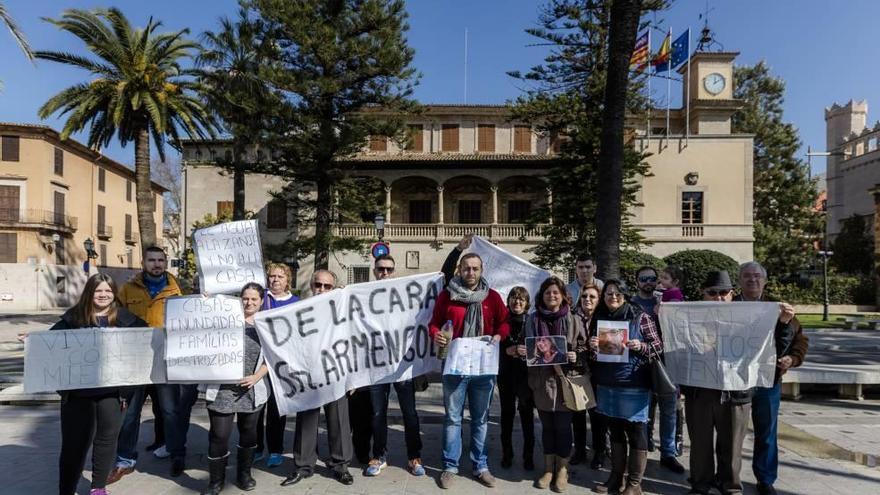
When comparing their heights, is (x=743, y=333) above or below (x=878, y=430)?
above

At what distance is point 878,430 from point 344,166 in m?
26.3

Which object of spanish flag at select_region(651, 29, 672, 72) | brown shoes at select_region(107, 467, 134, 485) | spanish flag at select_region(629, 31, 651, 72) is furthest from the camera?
spanish flag at select_region(651, 29, 672, 72)

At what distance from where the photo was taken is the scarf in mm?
4910

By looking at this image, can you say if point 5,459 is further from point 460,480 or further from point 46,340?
point 460,480

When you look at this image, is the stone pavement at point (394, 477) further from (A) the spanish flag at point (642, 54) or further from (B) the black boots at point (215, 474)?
(A) the spanish flag at point (642, 54)

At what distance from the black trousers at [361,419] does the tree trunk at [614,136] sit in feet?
15.0

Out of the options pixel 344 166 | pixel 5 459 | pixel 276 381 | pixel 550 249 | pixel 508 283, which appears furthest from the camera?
pixel 344 166

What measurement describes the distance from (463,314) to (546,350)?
85 centimetres

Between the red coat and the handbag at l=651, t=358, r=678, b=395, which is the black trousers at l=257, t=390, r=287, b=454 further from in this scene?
the handbag at l=651, t=358, r=678, b=395

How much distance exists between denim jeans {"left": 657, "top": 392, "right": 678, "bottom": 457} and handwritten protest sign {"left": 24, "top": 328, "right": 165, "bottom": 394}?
507cm

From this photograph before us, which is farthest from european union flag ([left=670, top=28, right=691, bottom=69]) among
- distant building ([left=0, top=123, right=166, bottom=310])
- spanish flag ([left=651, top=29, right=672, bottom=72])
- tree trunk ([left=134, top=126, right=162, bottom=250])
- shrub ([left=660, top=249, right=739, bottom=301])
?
distant building ([left=0, top=123, right=166, bottom=310])

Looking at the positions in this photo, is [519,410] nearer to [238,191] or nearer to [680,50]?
[238,191]

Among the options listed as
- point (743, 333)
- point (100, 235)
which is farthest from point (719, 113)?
point (100, 235)

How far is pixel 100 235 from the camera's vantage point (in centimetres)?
4506
